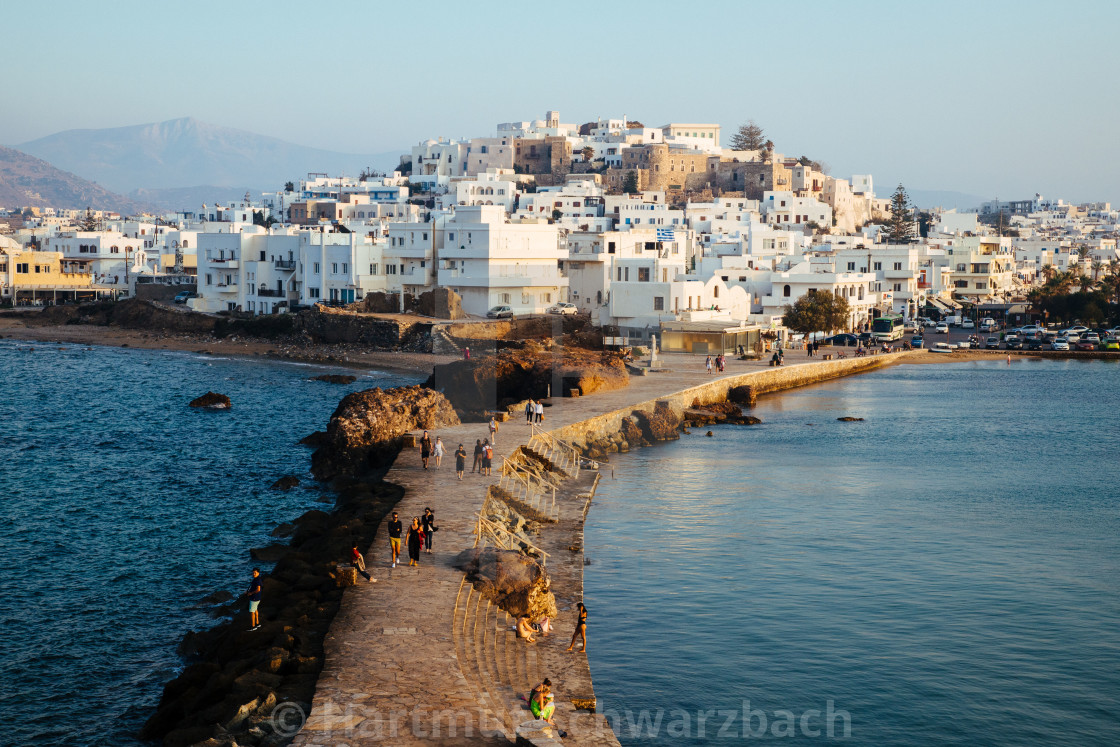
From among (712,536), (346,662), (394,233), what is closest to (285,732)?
(346,662)

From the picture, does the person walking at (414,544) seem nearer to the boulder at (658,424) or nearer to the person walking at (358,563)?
the person walking at (358,563)

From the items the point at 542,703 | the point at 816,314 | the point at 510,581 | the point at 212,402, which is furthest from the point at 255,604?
the point at 816,314

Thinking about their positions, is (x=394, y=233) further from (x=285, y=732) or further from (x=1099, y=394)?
(x=285, y=732)

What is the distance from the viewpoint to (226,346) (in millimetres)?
63219

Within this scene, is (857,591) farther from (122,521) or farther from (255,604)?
(122,521)

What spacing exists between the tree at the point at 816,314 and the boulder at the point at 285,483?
40.3 metres

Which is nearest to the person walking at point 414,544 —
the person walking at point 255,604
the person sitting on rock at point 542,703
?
the person walking at point 255,604

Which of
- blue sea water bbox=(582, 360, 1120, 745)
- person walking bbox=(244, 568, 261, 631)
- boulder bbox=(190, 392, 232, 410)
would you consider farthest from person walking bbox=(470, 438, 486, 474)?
boulder bbox=(190, 392, 232, 410)

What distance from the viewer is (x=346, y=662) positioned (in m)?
13.2

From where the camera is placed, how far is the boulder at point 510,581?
1628 cm

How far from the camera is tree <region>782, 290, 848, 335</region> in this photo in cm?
6222

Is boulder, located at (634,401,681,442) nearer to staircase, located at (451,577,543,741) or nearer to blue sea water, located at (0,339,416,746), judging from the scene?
blue sea water, located at (0,339,416,746)

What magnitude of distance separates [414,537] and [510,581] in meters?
1.92

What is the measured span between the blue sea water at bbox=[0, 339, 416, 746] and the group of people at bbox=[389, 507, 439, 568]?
3686 millimetres
